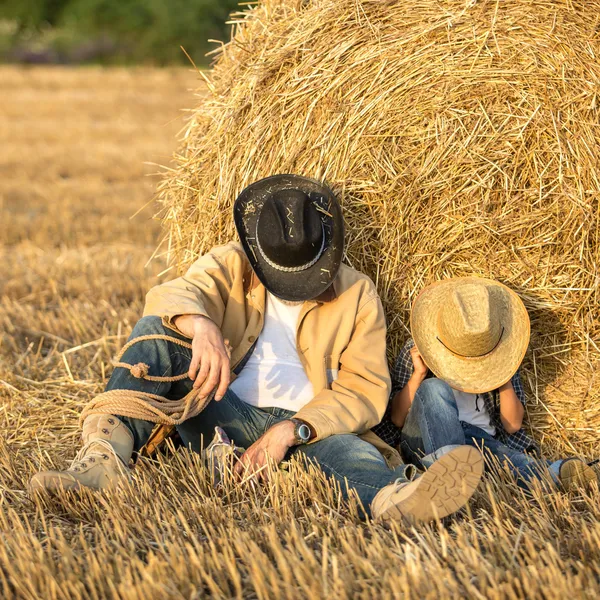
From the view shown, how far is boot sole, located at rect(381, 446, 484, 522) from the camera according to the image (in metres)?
2.73

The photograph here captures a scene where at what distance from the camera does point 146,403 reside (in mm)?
3186

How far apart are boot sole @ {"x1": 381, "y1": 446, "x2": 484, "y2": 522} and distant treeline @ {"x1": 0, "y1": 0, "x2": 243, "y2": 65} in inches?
931

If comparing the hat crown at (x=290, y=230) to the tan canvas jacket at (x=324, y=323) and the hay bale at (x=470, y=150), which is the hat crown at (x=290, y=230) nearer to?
the tan canvas jacket at (x=324, y=323)

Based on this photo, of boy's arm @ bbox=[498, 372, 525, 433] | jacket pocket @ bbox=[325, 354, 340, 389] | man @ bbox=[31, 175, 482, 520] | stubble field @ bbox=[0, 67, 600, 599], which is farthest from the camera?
boy's arm @ bbox=[498, 372, 525, 433]

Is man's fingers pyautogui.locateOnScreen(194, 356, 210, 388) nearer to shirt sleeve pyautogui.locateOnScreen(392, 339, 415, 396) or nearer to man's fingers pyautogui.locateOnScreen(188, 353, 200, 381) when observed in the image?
man's fingers pyautogui.locateOnScreen(188, 353, 200, 381)

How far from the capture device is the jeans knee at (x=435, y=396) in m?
3.41

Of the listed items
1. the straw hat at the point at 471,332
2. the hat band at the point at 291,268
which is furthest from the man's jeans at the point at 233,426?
the straw hat at the point at 471,332

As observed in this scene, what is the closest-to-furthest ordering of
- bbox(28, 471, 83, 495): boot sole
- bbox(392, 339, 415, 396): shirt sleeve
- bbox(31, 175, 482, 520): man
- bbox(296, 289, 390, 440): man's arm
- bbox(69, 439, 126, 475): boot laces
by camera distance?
bbox(28, 471, 83, 495): boot sole → bbox(69, 439, 126, 475): boot laces → bbox(31, 175, 482, 520): man → bbox(296, 289, 390, 440): man's arm → bbox(392, 339, 415, 396): shirt sleeve

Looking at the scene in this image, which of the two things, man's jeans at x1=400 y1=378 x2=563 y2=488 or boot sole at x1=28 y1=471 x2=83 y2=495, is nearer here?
boot sole at x1=28 y1=471 x2=83 y2=495

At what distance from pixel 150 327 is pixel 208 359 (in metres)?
0.32

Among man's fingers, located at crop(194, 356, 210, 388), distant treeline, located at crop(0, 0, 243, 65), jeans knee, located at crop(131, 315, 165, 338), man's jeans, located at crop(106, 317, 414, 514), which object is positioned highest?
distant treeline, located at crop(0, 0, 243, 65)

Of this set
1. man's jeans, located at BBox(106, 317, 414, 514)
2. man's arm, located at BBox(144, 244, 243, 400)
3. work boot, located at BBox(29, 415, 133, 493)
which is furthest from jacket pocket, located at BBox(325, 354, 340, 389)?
work boot, located at BBox(29, 415, 133, 493)

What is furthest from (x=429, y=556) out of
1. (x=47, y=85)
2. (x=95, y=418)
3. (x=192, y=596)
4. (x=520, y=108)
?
(x=47, y=85)

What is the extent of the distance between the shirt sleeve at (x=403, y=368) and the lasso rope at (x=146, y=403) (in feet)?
2.86
